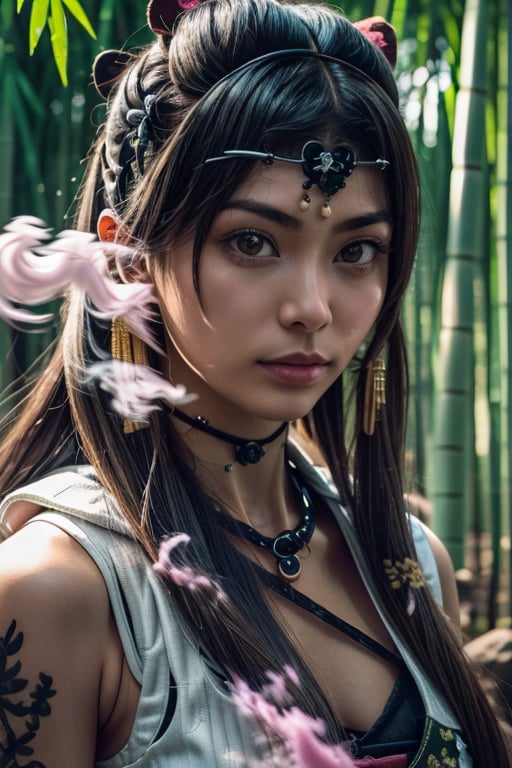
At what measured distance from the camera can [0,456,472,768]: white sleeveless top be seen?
1064mm

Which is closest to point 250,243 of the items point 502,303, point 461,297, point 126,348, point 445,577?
point 126,348

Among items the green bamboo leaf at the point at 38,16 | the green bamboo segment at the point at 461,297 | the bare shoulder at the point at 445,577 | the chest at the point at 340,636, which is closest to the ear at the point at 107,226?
the green bamboo leaf at the point at 38,16

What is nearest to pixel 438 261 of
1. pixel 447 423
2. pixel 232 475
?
pixel 447 423

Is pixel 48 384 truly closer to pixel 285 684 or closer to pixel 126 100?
pixel 126 100

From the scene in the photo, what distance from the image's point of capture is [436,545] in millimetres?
1530

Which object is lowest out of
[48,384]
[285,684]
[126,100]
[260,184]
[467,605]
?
[467,605]

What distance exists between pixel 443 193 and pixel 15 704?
1.45 m

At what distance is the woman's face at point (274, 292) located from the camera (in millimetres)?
1124

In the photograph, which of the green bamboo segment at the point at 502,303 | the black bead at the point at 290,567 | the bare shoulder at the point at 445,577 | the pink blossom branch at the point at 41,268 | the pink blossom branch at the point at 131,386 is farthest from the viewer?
the green bamboo segment at the point at 502,303

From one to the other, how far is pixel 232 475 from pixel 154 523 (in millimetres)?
154

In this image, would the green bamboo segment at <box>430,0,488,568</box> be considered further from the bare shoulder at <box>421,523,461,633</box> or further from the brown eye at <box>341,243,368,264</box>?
the brown eye at <box>341,243,368,264</box>

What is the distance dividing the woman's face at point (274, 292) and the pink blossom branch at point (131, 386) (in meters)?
0.05

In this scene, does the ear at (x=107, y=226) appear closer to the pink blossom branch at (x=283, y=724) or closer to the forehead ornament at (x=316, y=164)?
the forehead ornament at (x=316, y=164)

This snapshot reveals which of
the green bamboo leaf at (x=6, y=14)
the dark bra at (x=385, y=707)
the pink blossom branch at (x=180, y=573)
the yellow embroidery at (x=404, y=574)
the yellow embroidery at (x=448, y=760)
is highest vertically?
the green bamboo leaf at (x=6, y=14)
